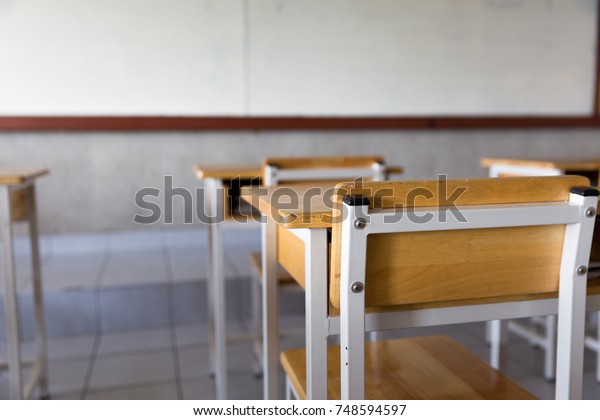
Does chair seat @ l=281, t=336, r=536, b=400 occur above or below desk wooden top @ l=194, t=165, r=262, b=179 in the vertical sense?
below

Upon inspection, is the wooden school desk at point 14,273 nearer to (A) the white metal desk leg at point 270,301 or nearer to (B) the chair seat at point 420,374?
(A) the white metal desk leg at point 270,301

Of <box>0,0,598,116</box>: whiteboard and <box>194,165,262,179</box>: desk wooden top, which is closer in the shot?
<box>194,165,262,179</box>: desk wooden top

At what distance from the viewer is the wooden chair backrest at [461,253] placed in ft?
2.91

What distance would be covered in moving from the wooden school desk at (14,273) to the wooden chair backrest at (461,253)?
1258 mm

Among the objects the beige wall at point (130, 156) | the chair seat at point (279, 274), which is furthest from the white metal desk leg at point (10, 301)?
the beige wall at point (130, 156)

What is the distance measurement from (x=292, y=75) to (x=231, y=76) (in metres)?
0.39

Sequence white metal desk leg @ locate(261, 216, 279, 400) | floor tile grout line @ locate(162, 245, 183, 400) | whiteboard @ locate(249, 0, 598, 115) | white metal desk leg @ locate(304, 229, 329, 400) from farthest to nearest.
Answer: whiteboard @ locate(249, 0, 598, 115), floor tile grout line @ locate(162, 245, 183, 400), white metal desk leg @ locate(261, 216, 279, 400), white metal desk leg @ locate(304, 229, 329, 400)

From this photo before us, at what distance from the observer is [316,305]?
0.98m

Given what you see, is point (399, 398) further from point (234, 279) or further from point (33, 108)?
point (33, 108)

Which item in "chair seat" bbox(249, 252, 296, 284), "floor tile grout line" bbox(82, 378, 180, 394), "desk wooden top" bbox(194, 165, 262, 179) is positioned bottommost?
"floor tile grout line" bbox(82, 378, 180, 394)

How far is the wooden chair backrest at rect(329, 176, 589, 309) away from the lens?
89cm

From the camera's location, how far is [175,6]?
3416mm

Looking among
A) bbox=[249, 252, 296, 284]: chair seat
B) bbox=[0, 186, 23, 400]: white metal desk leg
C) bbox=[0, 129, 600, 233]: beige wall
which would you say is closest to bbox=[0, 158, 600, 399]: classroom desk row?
bbox=[0, 186, 23, 400]: white metal desk leg

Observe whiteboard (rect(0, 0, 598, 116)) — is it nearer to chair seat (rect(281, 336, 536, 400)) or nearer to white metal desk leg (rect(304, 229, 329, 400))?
chair seat (rect(281, 336, 536, 400))
